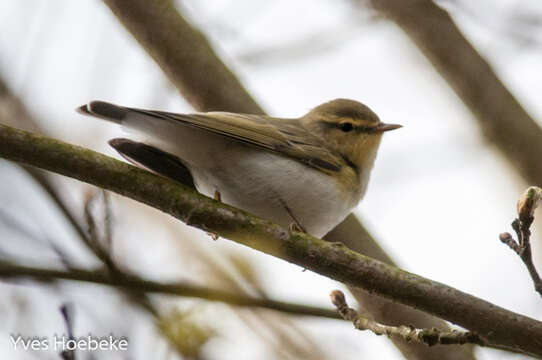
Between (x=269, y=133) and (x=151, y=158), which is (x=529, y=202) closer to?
(x=269, y=133)

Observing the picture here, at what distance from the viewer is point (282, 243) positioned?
3207 mm

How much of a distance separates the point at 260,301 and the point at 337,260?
52 cm

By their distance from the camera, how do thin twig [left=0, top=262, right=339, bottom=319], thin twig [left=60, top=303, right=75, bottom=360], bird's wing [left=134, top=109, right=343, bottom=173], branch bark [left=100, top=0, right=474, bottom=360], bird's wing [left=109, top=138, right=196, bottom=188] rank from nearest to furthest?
thin twig [left=60, top=303, right=75, bottom=360] < thin twig [left=0, top=262, right=339, bottom=319] < bird's wing [left=134, top=109, right=343, bottom=173] < bird's wing [left=109, top=138, right=196, bottom=188] < branch bark [left=100, top=0, right=474, bottom=360]

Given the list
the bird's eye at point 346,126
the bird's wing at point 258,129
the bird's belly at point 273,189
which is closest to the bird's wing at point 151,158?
the bird's belly at point 273,189

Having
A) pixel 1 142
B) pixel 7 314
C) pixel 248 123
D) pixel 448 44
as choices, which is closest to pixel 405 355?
pixel 248 123

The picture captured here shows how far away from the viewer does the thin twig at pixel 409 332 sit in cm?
302

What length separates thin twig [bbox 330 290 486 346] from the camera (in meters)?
3.02

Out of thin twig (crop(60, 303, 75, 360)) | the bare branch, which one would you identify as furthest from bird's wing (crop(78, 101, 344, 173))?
thin twig (crop(60, 303, 75, 360))

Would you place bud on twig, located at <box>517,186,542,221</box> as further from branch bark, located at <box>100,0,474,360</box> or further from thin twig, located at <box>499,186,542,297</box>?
branch bark, located at <box>100,0,474,360</box>

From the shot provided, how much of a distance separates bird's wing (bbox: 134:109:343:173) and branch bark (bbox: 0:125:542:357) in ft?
1.91

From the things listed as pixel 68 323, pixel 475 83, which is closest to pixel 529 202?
pixel 475 83

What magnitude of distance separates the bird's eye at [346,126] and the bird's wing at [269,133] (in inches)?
13.4

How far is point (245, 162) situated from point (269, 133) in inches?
13.2

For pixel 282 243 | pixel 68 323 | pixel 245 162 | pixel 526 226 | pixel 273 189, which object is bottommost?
pixel 68 323
